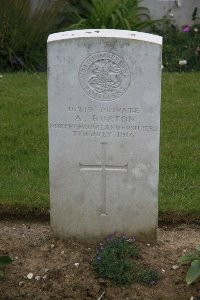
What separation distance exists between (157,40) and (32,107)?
11.3 ft

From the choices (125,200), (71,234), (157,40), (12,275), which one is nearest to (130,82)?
(157,40)

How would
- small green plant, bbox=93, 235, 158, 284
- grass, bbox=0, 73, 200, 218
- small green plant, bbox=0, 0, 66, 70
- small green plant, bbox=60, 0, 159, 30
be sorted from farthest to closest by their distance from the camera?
small green plant, bbox=60, 0, 159, 30 < small green plant, bbox=0, 0, 66, 70 < grass, bbox=0, 73, 200, 218 < small green plant, bbox=93, 235, 158, 284

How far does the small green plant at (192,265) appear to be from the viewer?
4.07 m

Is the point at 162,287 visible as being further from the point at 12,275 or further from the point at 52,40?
the point at 52,40

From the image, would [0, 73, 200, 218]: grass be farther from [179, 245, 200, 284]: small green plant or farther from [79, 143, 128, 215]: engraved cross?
[179, 245, 200, 284]: small green plant

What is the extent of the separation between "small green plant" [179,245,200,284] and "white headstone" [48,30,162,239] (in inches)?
16.4

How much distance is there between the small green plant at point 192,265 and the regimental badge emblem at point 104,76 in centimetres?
107

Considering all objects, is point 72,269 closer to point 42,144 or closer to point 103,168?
point 103,168

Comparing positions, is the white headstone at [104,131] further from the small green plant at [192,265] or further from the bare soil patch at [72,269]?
the small green plant at [192,265]

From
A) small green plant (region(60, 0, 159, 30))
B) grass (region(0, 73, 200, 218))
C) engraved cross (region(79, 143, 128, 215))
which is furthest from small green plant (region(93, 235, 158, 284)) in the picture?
small green plant (region(60, 0, 159, 30))

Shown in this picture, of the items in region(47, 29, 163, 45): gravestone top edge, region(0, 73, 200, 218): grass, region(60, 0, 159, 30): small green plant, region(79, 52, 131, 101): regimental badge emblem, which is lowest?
region(0, 73, 200, 218): grass

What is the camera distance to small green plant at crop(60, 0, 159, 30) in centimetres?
998

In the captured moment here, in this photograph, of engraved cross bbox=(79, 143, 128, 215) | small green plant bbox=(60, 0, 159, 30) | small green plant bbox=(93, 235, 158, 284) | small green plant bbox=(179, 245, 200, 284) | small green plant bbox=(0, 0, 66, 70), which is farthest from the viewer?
small green plant bbox=(60, 0, 159, 30)

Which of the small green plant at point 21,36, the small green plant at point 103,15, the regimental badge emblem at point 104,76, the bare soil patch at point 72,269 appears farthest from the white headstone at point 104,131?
the small green plant at point 103,15
